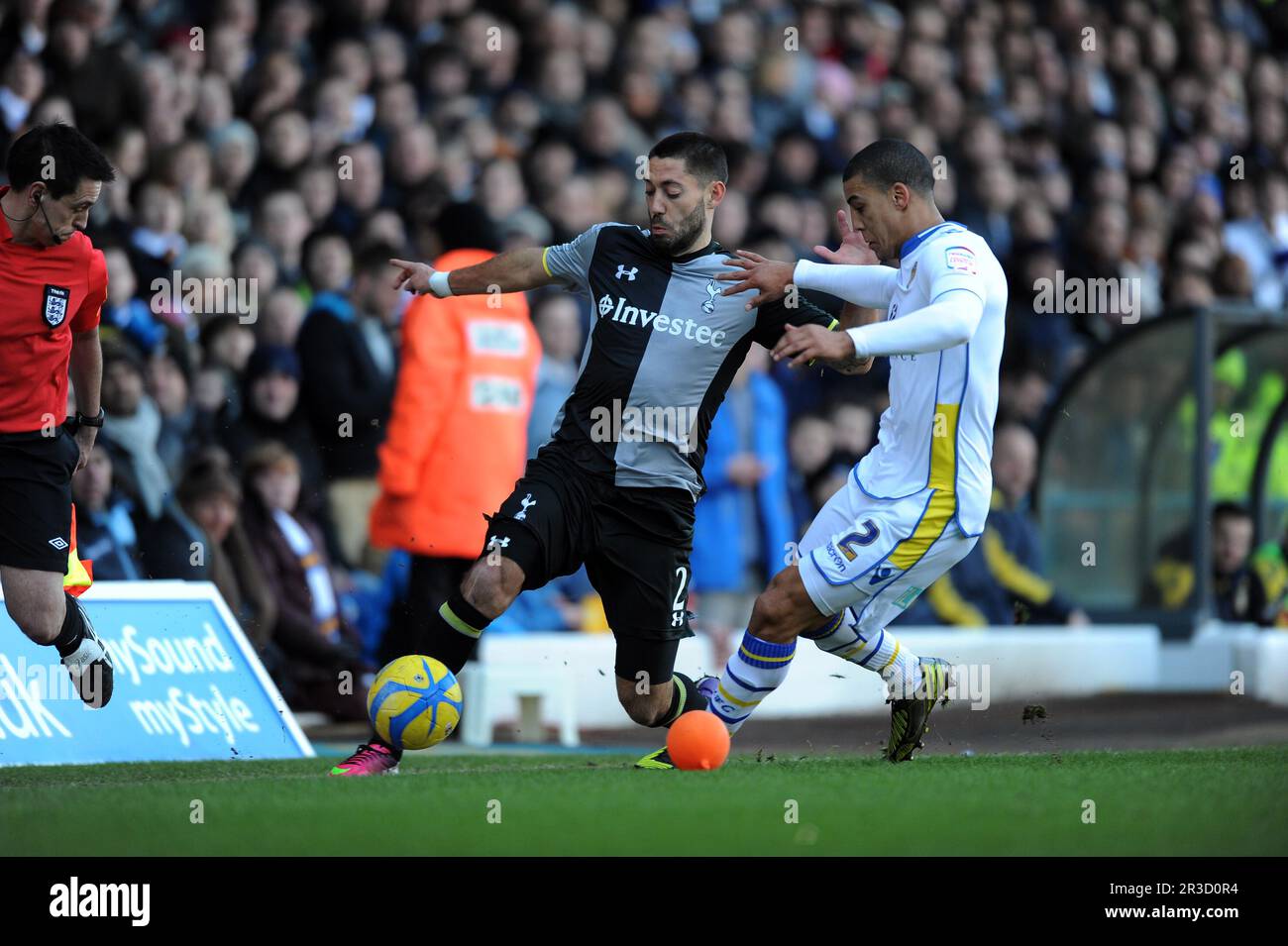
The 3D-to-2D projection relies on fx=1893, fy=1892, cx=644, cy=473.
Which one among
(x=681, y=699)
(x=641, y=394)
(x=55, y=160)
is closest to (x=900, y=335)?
(x=641, y=394)

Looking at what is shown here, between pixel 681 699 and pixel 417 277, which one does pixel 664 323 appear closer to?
pixel 417 277

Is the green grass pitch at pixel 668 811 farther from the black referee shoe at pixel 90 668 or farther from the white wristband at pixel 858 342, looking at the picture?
the white wristband at pixel 858 342

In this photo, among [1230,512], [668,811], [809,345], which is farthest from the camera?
[1230,512]

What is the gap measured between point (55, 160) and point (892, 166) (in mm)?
2981

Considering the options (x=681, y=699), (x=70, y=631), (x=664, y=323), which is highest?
(x=664, y=323)

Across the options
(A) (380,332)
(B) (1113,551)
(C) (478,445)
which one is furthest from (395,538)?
(B) (1113,551)

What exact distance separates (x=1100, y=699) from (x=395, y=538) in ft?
16.3

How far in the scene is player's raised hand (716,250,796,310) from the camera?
6793 millimetres

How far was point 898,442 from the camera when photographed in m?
6.99

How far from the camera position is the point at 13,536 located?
693cm

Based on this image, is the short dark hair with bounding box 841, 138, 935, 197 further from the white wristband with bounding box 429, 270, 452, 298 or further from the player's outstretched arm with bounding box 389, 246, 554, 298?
the white wristband with bounding box 429, 270, 452, 298

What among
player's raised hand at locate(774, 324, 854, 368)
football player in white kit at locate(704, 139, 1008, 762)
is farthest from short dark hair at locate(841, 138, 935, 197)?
player's raised hand at locate(774, 324, 854, 368)

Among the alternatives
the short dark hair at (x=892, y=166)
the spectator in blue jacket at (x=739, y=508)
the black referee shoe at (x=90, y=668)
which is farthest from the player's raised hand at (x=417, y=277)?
the spectator in blue jacket at (x=739, y=508)

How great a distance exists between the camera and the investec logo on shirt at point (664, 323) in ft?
23.4
